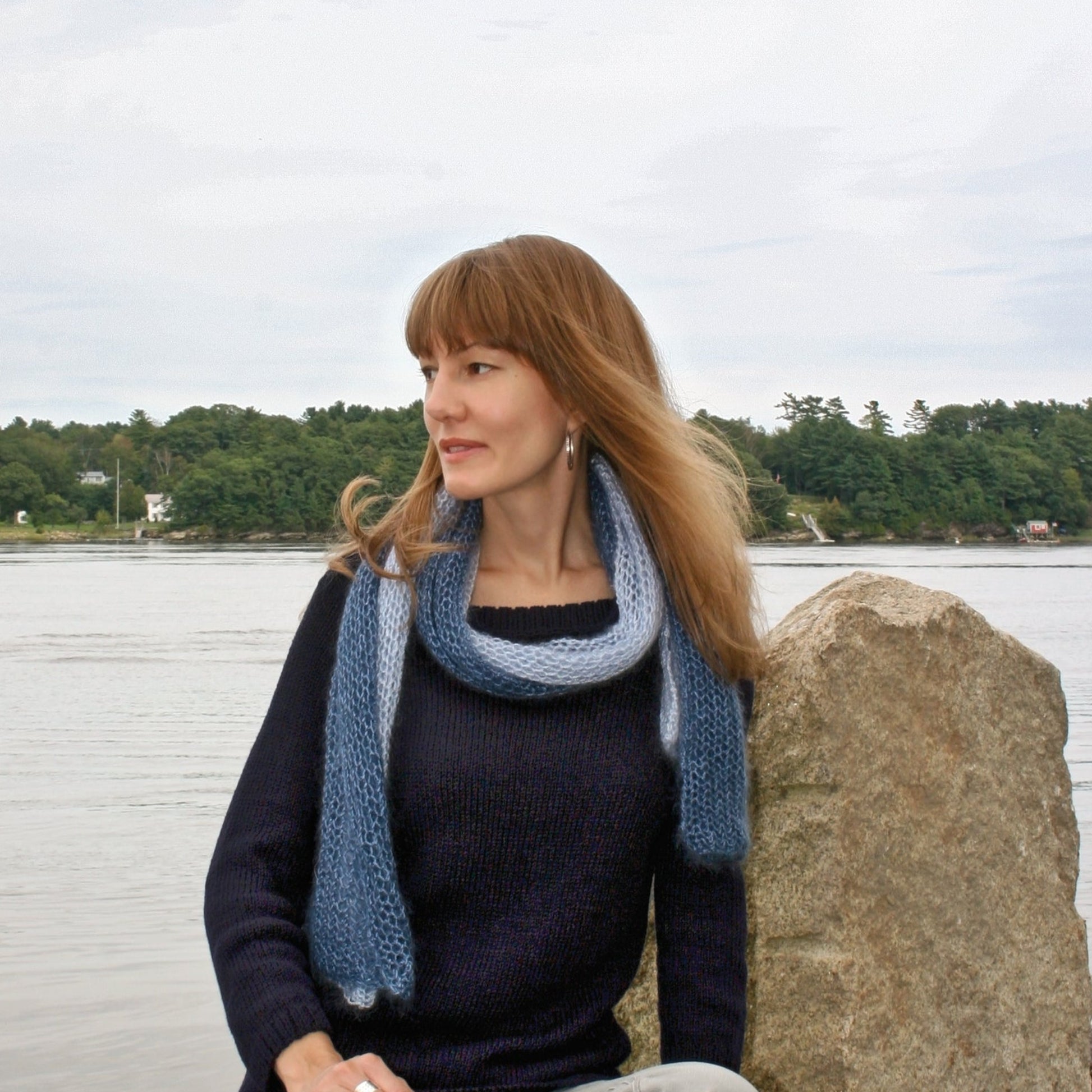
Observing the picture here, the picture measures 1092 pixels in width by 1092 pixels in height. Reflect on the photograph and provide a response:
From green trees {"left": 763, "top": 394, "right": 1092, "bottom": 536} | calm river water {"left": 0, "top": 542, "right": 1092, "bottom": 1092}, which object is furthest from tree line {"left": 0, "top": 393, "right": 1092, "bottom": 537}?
calm river water {"left": 0, "top": 542, "right": 1092, "bottom": 1092}

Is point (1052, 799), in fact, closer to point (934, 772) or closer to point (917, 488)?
point (934, 772)

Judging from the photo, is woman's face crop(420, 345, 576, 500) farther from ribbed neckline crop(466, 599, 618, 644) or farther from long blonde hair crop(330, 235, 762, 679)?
ribbed neckline crop(466, 599, 618, 644)

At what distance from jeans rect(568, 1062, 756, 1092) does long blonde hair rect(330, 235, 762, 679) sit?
645 mm

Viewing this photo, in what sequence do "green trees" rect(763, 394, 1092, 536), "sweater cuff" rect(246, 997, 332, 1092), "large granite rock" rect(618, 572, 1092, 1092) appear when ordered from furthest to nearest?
"green trees" rect(763, 394, 1092, 536) → "large granite rock" rect(618, 572, 1092, 1092) → "sweater cuff" rect(246, 997, 332, 1092)

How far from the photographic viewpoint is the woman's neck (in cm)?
253

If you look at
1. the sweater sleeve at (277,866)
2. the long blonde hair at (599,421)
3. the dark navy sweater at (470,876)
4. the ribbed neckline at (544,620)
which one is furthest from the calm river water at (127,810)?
the sweater sleeve at (277,866)

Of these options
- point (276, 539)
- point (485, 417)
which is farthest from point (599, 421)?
point (276, 539)

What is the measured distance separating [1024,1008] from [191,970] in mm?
3841

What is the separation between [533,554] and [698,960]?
0.71 m

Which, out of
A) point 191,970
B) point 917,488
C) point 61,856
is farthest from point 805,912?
point 917,488

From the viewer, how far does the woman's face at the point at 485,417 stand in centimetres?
237

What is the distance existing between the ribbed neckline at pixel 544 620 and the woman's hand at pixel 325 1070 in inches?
26.7

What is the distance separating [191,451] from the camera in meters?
111

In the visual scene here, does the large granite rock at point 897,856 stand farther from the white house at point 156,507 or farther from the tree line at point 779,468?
the white house at point 156,507
